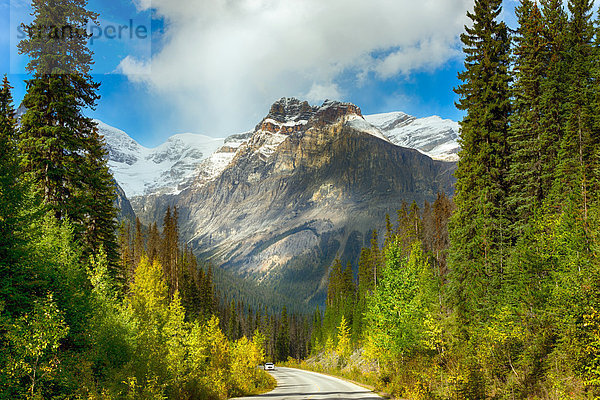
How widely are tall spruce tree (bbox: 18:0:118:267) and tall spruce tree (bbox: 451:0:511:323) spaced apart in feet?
73.6

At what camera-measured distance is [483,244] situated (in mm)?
21797

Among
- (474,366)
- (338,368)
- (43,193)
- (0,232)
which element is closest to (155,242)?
(338,368)

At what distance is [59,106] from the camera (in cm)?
2130

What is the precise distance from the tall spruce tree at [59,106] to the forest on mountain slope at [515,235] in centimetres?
2076

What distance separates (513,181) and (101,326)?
2409 centimetres

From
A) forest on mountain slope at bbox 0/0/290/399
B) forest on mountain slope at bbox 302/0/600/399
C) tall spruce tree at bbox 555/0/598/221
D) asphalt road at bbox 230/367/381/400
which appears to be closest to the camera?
forest on mountain slope at bbox 0/0/290/399

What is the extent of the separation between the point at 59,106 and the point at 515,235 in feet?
86.8

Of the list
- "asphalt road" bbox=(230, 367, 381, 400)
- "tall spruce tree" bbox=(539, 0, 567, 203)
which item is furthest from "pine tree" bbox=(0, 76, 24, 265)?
"tall spruce tree" bbox=(539, 0, 567, 203)

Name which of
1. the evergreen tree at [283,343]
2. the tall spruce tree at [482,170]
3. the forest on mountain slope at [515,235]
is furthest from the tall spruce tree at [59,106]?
the evergreen tree at [283,343]

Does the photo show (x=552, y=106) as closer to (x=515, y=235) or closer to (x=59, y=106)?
(x=515, y=235)

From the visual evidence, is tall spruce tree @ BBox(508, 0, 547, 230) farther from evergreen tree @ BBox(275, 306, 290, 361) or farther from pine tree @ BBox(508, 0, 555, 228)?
evergreen tree @ BBox(275, 306, 290, 361)

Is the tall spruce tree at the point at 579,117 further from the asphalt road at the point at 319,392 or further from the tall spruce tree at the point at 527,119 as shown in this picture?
the asphalt road at the point at 319,392

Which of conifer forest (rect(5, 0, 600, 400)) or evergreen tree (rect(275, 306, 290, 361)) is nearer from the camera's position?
conifer forest (rect(5, 0, 600, 400))

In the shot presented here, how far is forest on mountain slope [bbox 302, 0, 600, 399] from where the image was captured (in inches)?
576
